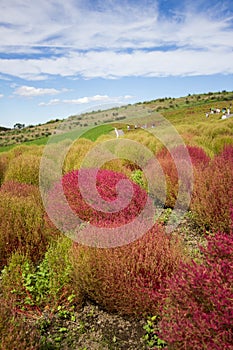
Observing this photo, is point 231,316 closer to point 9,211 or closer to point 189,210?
point 9,211

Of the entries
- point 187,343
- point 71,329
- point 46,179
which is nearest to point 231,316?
point 187,343

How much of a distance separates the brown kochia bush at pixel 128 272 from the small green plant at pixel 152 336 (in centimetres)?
9

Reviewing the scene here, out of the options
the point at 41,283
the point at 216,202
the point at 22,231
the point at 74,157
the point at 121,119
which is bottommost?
the point at 41,283

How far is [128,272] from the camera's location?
118 inches

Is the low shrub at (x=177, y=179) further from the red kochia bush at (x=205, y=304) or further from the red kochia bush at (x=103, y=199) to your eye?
the red kochia bush at (x=205, y=304)

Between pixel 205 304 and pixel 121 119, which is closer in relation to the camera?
pixel 205 304

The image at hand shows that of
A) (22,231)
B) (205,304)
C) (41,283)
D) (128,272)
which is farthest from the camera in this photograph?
(22,231)

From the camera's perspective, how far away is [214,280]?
2.09 m

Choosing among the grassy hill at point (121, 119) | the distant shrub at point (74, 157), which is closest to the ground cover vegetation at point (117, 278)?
the distant shrub at point (74, 157)

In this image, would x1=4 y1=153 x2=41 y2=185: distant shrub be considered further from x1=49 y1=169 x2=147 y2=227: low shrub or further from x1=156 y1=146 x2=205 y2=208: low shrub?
x1=156 y1=146 x2=205 y2=208: low shrub

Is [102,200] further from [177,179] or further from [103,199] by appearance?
[177,179]

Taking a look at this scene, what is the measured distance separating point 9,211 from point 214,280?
307cm

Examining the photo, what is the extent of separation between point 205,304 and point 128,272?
99cm

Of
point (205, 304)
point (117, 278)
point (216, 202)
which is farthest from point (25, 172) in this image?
point (205, 304)
